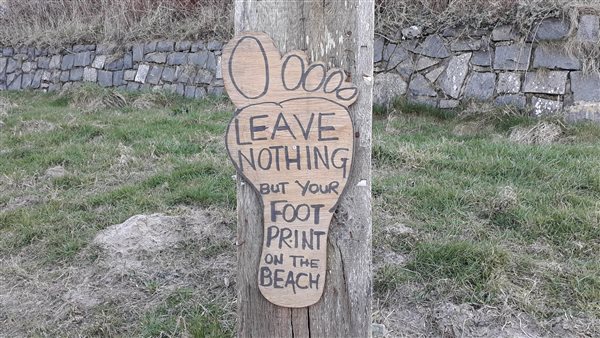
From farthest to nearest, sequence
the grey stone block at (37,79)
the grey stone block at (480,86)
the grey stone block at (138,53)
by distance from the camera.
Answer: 1. the grey stone block at (37,79)
2. the grey stone block at (138,53)
3. the grey stone block at (480,86)

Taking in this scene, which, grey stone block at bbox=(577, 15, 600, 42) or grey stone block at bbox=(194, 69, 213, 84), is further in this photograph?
grey stone block at bbox=(194, 69, 213, 84)

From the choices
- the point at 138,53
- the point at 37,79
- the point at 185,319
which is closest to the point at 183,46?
the point at 138,53

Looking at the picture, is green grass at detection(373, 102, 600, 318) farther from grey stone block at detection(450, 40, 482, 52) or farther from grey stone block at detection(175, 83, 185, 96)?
grey stone block at detection(175, 83, 185, 96)

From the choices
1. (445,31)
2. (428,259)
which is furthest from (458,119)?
(428,259)

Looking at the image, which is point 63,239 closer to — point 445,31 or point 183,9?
point 445,31

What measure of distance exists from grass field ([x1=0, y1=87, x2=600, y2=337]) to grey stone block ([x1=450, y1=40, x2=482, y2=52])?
3.02 feet

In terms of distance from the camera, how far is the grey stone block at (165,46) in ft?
27.4

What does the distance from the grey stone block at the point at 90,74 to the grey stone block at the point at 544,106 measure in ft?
22.6

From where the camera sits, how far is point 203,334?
2.49 meters

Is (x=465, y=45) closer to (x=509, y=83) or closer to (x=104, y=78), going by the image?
(x=509, y=83)

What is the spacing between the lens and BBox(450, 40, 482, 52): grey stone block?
596cm

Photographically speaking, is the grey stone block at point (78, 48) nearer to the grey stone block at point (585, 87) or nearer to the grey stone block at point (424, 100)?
the grey stone block at point (424, 100)

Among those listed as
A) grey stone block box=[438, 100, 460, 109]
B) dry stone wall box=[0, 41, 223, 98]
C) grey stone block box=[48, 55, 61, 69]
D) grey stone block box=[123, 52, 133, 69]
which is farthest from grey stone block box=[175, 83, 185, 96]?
grey stone block box=[438, 100, 460, 109]

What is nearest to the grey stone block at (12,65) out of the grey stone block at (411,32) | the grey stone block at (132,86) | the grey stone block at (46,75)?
the grey stone block at (46,75)
